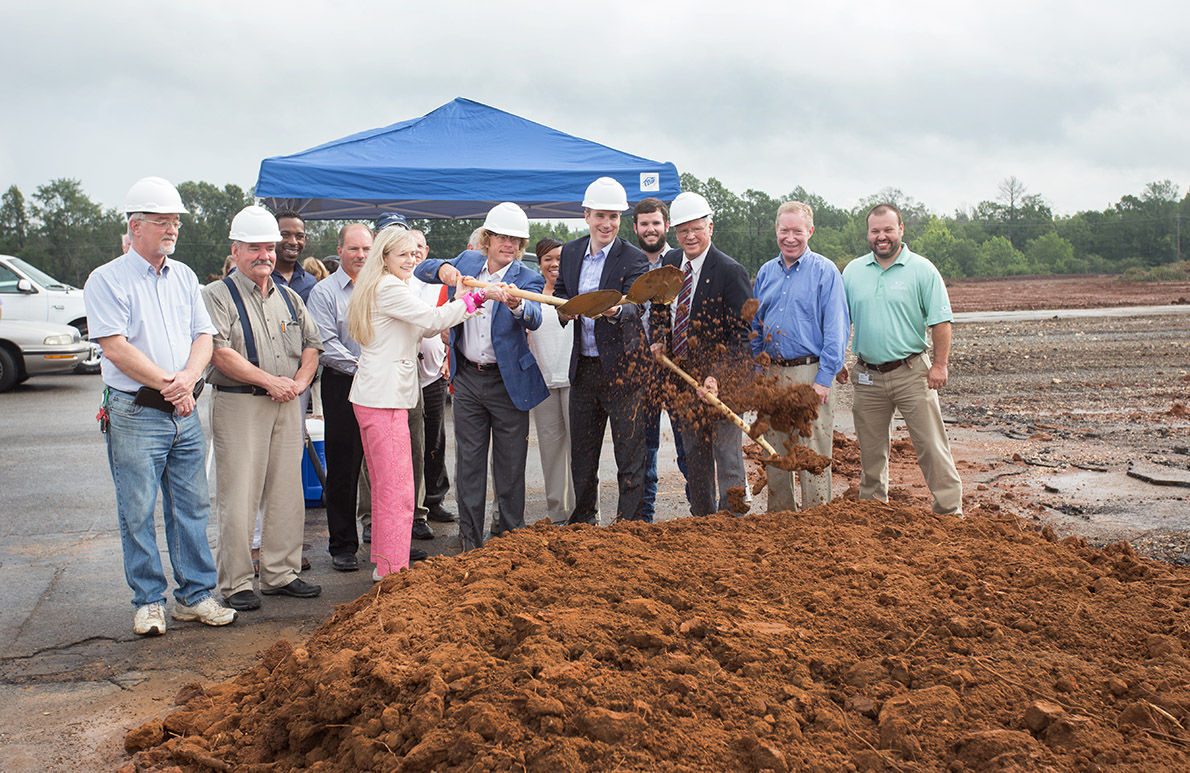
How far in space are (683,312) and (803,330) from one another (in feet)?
2.57

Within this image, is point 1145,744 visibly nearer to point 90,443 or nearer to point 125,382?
point 125,382

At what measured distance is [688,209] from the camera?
5379mm

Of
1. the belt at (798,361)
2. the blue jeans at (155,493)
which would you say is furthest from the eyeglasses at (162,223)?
the belt at (798,361)

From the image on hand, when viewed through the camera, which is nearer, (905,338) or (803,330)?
(803,330)

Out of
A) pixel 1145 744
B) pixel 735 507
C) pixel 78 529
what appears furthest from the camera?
pixel 78 529

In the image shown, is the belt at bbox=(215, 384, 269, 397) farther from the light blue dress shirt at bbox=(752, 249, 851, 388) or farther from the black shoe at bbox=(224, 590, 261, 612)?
the light blue dress shirt at bbox=(752, 249, 851, 388)

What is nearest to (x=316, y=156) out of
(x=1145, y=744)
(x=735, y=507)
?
(x=735, y=507)

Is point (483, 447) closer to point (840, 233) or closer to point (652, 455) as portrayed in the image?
point (652, 455)

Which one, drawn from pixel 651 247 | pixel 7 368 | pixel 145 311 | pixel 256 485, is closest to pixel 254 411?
pixel 256 485

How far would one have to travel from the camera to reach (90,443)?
392 inches

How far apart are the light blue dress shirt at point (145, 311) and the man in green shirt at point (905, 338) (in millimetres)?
3971

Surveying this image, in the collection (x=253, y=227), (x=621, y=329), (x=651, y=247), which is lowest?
(x=621, y=329)

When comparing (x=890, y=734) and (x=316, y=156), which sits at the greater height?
(x=316, y=156)

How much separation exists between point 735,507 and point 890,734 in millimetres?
2582
